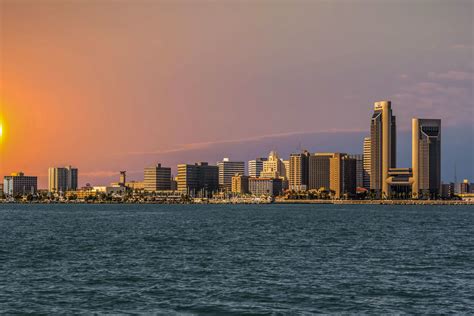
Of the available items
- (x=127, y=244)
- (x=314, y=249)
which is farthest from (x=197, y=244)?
(x=314, y=249)

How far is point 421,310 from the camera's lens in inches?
1462

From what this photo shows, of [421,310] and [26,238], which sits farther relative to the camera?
[26,238]

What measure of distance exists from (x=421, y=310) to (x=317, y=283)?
9557mm

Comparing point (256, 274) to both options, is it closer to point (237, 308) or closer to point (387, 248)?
point (237, 308)

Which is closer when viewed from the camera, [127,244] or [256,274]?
[256,274]

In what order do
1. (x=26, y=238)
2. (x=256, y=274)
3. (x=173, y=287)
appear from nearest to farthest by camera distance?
(x=173, y=287) → (x=256, y=274) → (x=26, y=238)

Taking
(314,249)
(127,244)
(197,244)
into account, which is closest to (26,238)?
(127,244)

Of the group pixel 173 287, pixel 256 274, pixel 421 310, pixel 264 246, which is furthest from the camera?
pixel 264 246

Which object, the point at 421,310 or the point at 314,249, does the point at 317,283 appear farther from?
the point at 314,249

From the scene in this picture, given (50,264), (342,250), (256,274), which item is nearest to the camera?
(256,274)

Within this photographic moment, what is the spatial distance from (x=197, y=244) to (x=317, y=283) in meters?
32.9

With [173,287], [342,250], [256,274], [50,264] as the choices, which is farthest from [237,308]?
[342,250]

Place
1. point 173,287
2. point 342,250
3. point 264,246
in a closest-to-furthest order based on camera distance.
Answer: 1. point 173,287
2. point 342,250
3. point 264,246

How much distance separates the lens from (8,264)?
184 feet
